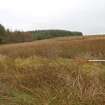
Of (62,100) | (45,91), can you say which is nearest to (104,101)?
(62,100)

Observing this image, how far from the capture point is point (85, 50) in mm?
19641

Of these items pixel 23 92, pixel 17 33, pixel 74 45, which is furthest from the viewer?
pixel 17 33

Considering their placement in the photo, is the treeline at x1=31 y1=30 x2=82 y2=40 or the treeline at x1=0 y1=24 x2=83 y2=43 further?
the treeline at x1=31 y1=30 x2=82 y2=40

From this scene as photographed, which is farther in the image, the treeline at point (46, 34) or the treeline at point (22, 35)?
the treeline at point (46, 34)

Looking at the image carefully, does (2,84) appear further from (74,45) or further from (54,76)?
(74,45)

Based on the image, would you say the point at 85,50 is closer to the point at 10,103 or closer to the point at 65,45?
the point at 65,45

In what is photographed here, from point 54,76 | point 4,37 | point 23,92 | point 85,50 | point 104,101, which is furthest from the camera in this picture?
point 4,37

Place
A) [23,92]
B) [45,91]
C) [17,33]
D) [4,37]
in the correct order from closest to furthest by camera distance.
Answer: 1. [45,91]
2. [23,92]
3. [4,37]
4. [17,33]

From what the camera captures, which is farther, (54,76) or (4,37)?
(4,37)

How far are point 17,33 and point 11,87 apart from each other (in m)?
42.4

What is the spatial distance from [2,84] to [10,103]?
1903 mm

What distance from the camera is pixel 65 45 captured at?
70.3ft

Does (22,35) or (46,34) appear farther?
(46,34)

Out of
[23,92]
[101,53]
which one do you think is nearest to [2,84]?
[23,92]
